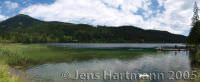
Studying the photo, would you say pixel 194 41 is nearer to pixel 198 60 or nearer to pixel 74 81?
pixel 198 60

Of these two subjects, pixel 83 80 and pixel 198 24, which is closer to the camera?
pixel 83 80

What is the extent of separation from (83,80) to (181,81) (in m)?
11.1

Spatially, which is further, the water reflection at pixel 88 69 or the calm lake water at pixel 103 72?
the water reflection at pixel 88 69

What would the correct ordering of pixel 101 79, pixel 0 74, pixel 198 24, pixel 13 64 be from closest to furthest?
pixel 0 74 < pixel 101 79 < pixel 13 64 < pixel 198 24

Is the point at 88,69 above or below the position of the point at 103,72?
below

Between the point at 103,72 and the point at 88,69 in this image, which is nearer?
the point at 103,72

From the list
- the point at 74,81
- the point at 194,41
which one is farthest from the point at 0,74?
the point at 194,41

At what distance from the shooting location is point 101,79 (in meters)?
34.7

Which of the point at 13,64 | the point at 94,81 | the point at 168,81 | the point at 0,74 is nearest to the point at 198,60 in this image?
the point at 168,81

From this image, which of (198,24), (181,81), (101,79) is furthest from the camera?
(198,24)

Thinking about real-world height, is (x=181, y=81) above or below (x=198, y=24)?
below

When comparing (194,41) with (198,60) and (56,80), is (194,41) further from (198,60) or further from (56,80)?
(56,80)

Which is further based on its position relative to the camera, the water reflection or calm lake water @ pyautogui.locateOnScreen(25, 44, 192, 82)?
the water reflection

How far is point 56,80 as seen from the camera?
3478cm
